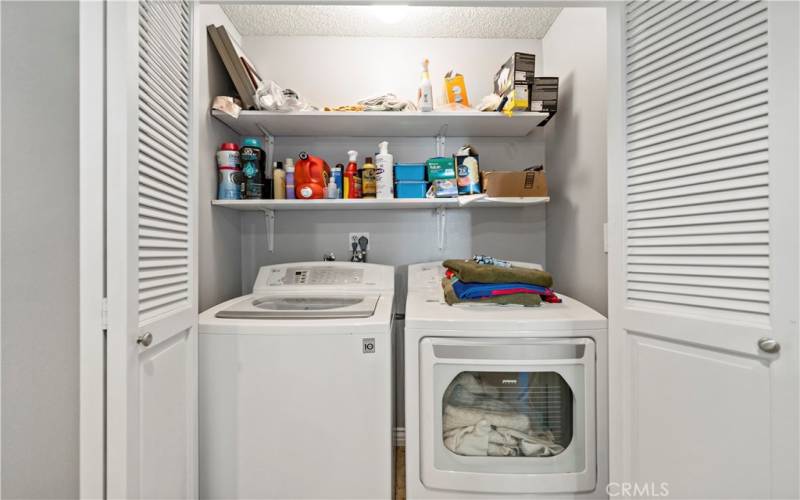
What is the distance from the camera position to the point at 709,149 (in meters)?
0.96

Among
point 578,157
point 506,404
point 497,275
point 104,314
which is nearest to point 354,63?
point 578,157

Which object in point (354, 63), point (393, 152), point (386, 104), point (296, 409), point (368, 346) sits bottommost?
point (296, 409)

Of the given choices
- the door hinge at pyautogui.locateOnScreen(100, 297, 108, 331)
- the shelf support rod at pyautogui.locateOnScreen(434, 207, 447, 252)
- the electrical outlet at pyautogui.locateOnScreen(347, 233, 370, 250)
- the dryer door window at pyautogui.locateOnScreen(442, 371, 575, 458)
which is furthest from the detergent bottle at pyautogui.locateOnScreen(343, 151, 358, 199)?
the door hinge at pyautogui.locateOnScreen(100, 297, 108, 331)

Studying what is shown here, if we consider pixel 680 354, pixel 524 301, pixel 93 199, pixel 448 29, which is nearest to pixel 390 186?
pixel 524 301

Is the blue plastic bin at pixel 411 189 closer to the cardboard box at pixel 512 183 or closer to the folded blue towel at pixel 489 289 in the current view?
the cardboard box at pixel 512 183

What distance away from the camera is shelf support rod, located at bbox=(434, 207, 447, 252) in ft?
6.97

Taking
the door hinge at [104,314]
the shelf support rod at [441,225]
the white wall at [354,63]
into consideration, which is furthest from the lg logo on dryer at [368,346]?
the white wall at [354,63]

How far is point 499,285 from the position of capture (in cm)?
152

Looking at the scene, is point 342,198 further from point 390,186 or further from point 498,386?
point 498,386

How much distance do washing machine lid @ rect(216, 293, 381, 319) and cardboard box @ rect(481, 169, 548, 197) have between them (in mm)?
803

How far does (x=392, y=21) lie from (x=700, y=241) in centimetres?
183

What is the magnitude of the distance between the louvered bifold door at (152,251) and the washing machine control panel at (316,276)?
63 centimetres

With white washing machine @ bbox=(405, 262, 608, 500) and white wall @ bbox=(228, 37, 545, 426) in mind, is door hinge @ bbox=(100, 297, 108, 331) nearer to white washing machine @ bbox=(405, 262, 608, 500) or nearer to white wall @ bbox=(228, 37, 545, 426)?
white washing machine @ bbox=(405, 262, 608, 500)

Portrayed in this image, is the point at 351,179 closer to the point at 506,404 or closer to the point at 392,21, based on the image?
the point at 392,21
